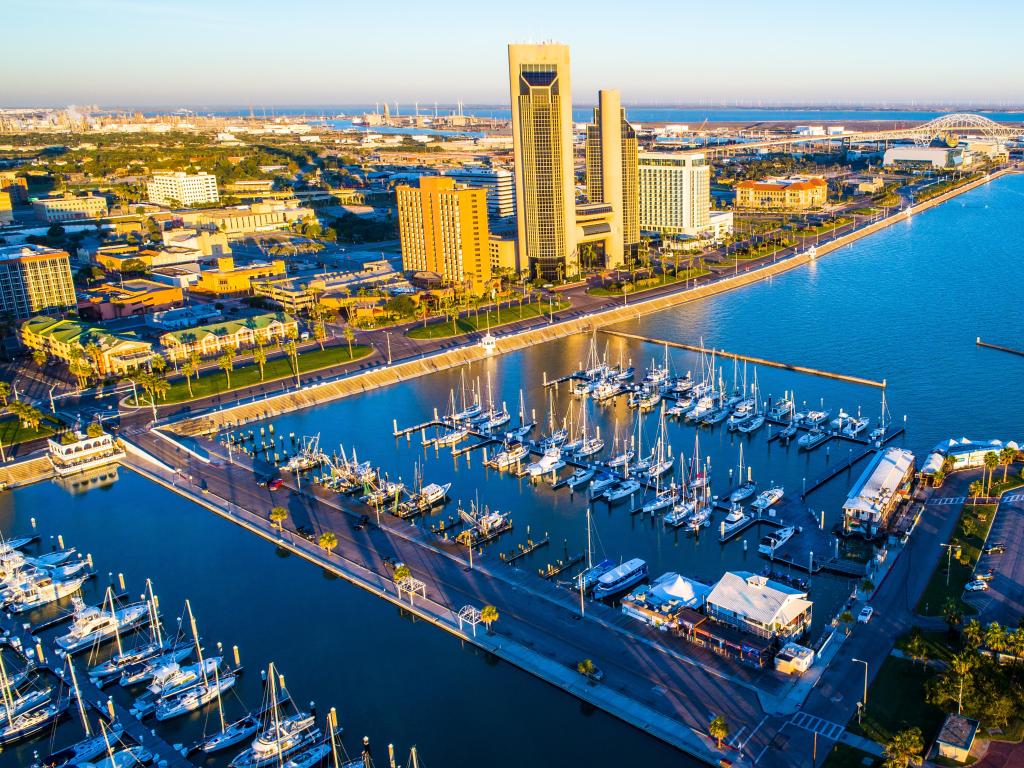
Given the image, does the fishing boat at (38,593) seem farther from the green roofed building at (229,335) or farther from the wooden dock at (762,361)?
the wooden dock at (762,361)

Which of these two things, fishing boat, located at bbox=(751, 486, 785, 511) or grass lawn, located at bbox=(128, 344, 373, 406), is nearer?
fishing boat, located at bbox=(751, 486, 785, 511)

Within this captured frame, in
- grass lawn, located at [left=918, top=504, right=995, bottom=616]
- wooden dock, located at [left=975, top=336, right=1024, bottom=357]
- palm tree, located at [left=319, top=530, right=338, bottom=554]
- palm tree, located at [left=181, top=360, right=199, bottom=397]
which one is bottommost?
grass lawn, located at [left=918, top=504, right=995, bottom=616]

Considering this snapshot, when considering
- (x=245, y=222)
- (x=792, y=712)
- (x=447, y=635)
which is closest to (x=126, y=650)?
(x=447, y=635)

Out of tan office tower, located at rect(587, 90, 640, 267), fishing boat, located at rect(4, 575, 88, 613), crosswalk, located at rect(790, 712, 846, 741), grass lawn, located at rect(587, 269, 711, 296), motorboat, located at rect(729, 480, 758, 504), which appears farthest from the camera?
tan office tower, located at rect(587, 90, 640, 267)

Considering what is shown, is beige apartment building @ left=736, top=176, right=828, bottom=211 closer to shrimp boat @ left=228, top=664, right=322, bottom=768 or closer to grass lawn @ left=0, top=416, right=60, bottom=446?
grass lawn @ left=0, top=416, right=60, bottom=446

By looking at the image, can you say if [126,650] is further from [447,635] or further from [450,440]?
[450,440]

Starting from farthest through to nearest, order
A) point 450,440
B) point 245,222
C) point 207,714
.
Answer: point 245,222 → point 450,440 → point 207,714

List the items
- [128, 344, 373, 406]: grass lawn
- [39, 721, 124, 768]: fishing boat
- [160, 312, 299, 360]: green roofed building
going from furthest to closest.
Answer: [160, 312, 299, 360]: green roofed building → [128, 344, 373, 406]: grass lawn → [39, 721, 124, 768]: fishing boat

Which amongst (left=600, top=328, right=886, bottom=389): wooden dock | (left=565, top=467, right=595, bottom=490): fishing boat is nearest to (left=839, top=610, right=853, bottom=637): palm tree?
(left=565, top=467, right=595, bottom=490): fishing boat
